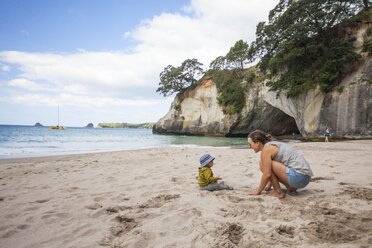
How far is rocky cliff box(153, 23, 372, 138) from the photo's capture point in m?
13.9

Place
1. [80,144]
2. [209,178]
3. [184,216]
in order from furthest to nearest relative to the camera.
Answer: [80,144] → [209,178] → [184,216]

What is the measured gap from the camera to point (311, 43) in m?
16.1

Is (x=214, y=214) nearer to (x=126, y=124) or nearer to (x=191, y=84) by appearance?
(x=191, y=84)

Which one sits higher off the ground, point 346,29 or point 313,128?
point 346,29

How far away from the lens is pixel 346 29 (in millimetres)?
15641

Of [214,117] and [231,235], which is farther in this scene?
[214,117]

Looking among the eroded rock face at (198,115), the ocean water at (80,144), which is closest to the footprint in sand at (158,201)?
the ocean water at (80,144)

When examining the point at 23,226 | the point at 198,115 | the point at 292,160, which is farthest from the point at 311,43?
the point at 198,115

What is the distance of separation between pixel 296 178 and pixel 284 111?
70.3 feet

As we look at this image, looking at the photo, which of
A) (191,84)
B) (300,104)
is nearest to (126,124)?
(191,84)

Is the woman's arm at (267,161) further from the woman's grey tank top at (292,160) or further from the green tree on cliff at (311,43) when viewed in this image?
the green tree on cliff at (311,43)

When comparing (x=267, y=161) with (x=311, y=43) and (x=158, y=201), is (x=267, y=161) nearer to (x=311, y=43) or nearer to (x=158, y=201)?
(x=158, y=201)

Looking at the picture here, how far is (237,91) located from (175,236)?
2716 cm

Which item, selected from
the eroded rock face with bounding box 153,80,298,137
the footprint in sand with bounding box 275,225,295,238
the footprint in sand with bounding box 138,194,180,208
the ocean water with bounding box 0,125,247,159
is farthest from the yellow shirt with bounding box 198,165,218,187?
the eroded rock face with bounding box 153,80,298,137
